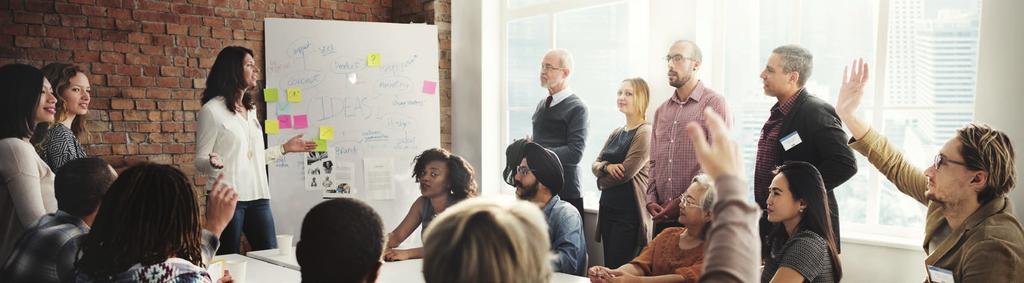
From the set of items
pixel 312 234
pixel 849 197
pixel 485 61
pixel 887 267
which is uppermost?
pixel 485 61

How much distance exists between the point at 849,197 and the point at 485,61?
3.00 meters

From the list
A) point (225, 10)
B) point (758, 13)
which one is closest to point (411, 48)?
point (225, 10)

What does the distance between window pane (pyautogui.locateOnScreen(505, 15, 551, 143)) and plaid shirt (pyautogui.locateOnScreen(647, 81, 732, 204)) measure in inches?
65.5

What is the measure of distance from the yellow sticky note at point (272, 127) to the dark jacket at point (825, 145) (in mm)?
3496

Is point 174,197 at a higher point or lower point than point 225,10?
lower

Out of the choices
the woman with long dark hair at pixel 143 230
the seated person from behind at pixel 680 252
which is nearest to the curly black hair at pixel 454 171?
the seated person from behind at pixel 680 252

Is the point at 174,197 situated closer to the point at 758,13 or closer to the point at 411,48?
the point at 758,13

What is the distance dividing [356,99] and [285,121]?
1.67 ft

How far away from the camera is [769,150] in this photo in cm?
379

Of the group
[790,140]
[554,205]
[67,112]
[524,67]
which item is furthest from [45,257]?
[524,67]

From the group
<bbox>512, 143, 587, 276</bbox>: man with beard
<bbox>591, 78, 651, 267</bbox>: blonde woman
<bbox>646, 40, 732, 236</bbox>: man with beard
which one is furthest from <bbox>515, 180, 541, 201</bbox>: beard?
<bbox>591, 78, 651, 267</bbox>: blonde woman

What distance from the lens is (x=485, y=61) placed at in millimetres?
6266

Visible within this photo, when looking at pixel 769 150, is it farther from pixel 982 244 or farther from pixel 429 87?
pixel 429 87

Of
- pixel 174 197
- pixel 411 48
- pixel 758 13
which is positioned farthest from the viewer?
pixel 411 48
